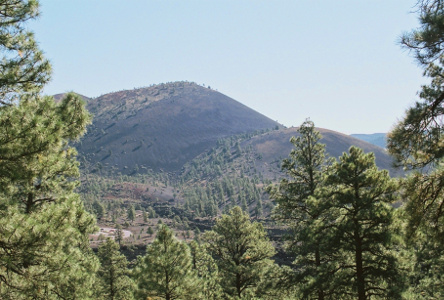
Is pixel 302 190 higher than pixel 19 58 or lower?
lower

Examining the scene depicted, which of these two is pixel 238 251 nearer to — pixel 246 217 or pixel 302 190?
pixel 246 217

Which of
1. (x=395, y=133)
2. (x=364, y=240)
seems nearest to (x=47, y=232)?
(x=395, y=133)

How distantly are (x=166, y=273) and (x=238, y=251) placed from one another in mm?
5973

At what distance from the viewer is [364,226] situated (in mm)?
12125

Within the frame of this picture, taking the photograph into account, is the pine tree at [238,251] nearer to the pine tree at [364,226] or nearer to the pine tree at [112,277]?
the pine tree at [364,226]

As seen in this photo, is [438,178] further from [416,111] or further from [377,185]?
[377,185]

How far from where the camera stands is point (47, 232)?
6.37 meters

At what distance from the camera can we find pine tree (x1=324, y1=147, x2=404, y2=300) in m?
11.1

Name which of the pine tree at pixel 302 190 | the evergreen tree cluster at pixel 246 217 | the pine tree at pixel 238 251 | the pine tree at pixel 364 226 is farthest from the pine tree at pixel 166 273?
the pine tree at pixel 364 226

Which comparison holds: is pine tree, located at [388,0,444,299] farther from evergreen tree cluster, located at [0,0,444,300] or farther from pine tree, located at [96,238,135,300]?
pine tree, located at [96,238,135,300]

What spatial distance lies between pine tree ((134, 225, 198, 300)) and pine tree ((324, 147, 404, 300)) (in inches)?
320

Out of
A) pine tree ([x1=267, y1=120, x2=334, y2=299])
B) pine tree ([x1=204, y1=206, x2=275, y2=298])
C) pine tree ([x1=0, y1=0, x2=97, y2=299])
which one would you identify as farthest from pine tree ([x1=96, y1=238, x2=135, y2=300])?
pine tree ([x1=0, y1=0, x2=97, y2=299])

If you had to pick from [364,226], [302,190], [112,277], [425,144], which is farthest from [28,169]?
[112,277]

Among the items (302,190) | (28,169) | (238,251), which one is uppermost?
(28,169)
